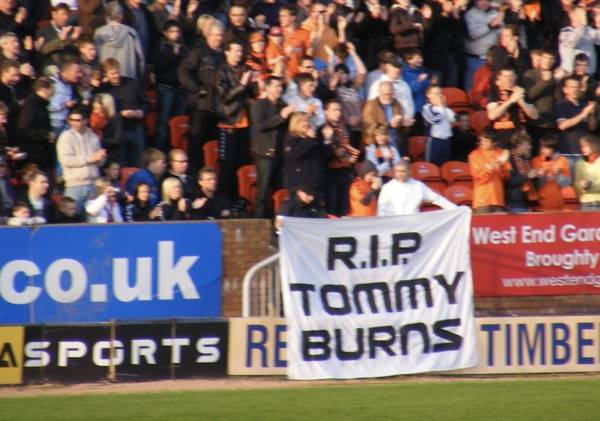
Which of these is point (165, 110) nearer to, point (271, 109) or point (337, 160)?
point (271, 109)

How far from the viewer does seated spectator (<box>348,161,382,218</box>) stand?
48.0ft

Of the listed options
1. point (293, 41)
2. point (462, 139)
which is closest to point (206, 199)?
point (293, 41)

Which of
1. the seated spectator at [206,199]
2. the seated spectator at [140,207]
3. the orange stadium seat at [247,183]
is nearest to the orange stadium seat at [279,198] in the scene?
the orange stadium seat at [247,183]

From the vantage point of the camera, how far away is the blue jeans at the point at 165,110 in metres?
16.6

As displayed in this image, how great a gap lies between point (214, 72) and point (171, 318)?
381cm

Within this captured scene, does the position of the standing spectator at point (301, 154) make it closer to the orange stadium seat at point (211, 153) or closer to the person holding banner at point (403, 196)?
the person holding banner at point (403, 196)

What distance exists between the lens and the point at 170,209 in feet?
46.6

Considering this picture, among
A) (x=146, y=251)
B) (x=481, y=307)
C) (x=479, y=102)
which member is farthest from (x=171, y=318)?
(x=479, y=102)

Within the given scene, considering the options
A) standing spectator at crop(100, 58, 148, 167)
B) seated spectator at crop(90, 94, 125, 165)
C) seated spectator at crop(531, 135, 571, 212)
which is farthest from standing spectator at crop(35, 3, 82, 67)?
seated spectator at crop(531, 135, 571, 212)

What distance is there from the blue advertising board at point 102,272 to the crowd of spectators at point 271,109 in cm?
50

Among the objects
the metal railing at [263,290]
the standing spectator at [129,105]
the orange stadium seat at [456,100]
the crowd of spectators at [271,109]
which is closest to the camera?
the metal railing at [263,290]

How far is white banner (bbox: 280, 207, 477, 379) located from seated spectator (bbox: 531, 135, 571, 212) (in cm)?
284

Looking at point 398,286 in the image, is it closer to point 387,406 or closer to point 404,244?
point 404,244

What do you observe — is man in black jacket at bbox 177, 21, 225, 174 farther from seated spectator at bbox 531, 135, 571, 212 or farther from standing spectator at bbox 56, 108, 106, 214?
seated spectator at bbox 531, 135, 571, 212
